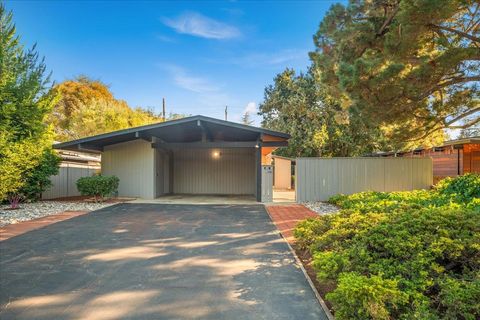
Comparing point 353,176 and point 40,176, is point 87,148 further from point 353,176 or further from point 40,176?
point 353,176

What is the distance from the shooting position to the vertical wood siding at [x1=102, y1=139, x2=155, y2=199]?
11508 mm

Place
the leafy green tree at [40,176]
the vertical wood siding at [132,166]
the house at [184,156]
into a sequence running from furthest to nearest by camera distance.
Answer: the vertical wood siding at [132,166]
the house at [184,156]
the leafy green tree at [40,176]

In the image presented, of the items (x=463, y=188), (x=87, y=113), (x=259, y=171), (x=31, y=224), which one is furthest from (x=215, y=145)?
(x=87, y=113)

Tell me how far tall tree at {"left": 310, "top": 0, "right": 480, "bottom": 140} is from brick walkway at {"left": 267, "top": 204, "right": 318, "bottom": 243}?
2.93 metres

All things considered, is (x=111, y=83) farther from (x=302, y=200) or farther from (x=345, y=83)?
(x=345, y=83)

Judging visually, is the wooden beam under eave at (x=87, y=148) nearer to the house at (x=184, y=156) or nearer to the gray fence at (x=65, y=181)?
the house at (x=184, y=156)

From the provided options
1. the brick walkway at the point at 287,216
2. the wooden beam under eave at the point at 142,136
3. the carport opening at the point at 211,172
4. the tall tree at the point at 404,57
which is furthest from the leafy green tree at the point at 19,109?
the tall tree at the point at 404,57

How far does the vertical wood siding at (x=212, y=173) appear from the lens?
47.2 ft

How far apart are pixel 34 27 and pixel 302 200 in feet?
40.4

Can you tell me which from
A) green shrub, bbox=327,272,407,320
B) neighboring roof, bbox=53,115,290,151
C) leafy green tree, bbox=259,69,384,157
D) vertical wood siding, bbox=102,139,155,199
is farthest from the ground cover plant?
leafy green tree, bbox=259,69,384,157

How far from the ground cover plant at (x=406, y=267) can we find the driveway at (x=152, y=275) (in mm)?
384

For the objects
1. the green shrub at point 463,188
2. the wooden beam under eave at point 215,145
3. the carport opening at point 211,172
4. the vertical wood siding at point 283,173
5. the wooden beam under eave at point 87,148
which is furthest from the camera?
the vertical wood siding at point 283,173

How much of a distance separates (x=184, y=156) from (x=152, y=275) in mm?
11369

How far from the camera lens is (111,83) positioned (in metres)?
29.3
